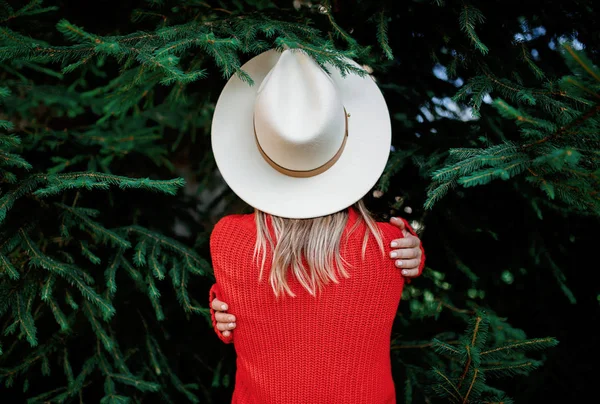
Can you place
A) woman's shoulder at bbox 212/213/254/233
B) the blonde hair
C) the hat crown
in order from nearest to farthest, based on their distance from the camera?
the hat crown < the blonde hair < woman's shoulder at bbox 212/213/254/233

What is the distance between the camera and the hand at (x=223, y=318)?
1.74 meters

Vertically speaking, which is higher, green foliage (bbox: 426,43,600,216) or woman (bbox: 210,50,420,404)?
green foliage (bbox: 426,43,600,216)

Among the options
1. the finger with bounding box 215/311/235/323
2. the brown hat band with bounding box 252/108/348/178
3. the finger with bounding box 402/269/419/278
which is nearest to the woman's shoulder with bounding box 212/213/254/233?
the brown hat band with bounding box 252/108/348/178

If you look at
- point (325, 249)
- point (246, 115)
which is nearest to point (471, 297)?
point (325, 249)

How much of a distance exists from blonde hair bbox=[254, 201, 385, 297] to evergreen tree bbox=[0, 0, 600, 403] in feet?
1.27

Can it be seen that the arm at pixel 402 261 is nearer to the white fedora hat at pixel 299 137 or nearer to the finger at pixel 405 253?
the finger at pixel 405 253

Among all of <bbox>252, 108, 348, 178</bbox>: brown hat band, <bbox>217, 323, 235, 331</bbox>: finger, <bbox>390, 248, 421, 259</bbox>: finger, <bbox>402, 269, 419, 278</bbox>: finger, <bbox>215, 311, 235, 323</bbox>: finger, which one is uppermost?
<bbox>252, 108, 348, 178</bbox>: brown hat band

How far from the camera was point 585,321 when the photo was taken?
274cm

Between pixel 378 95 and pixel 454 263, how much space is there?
1193 millimetres

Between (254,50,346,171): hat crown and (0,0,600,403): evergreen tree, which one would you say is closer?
(254,50,346,171): hat crown

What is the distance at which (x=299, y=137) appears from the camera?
148 cm

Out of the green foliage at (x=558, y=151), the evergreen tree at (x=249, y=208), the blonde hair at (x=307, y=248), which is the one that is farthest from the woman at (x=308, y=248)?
the green foliage at (x=558, y=151)

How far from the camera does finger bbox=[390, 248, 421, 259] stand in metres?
1.65

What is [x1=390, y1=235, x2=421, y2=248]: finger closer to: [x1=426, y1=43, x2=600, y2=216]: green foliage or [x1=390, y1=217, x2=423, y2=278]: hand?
[x1=390, y1=217, x2=423, y2=278]: hand
